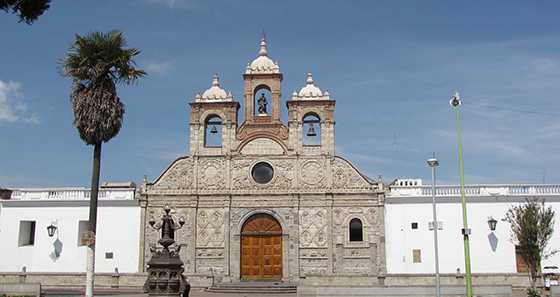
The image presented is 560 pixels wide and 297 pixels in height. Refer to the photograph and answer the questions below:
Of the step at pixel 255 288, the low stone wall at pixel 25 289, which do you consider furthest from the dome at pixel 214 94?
the low stone wall at pixel 25 289

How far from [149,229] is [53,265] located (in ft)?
19.8

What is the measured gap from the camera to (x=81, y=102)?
874 inches

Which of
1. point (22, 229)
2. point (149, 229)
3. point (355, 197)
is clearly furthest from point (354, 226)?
point (22, 229)

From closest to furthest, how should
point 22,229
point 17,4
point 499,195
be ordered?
point 17,4 → point 499,195 → point 22,229

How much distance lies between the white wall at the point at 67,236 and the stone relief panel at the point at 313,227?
1006 cm

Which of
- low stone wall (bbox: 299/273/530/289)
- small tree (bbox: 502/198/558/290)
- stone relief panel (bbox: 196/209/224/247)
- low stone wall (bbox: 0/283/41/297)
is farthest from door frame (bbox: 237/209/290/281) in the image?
small tree (bbox: 502/198/558/290)

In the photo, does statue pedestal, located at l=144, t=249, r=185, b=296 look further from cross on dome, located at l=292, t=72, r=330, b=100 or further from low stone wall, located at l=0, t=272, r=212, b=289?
cross on dome, located at l=292, t=72, r=330, b=100

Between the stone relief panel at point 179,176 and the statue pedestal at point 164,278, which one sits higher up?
the stone relief panel at point 179,176

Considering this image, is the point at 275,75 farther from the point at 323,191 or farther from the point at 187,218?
the point at 187,218

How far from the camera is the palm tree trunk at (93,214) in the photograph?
2048cm

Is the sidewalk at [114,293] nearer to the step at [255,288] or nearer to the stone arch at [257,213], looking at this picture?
the step at [255,288]

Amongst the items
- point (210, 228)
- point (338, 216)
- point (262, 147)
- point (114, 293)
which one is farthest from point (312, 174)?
point (114, 293)

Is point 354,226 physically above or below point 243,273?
above

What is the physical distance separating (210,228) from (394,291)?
13197 mm
